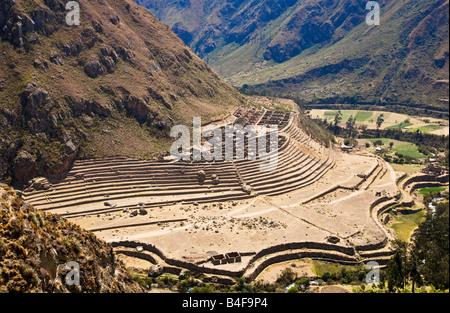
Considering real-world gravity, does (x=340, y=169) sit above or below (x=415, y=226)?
above

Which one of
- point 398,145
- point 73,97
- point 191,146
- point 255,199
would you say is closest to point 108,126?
point 73,97

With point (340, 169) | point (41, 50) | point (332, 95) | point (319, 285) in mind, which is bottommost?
point (319, 285)

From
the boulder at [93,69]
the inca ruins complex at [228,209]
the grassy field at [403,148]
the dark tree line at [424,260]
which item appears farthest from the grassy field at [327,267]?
the grassy field at [403,148]

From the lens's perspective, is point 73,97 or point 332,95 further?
point 332,95

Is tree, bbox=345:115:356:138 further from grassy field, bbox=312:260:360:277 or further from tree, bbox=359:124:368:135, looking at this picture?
grassy field, bbox=312:260:360:277

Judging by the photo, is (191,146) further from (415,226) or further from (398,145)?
(398,145)

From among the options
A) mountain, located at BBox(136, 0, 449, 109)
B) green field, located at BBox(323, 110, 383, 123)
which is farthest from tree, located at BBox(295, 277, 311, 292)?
green field, located at BBox(323, 110, 383, 123)
